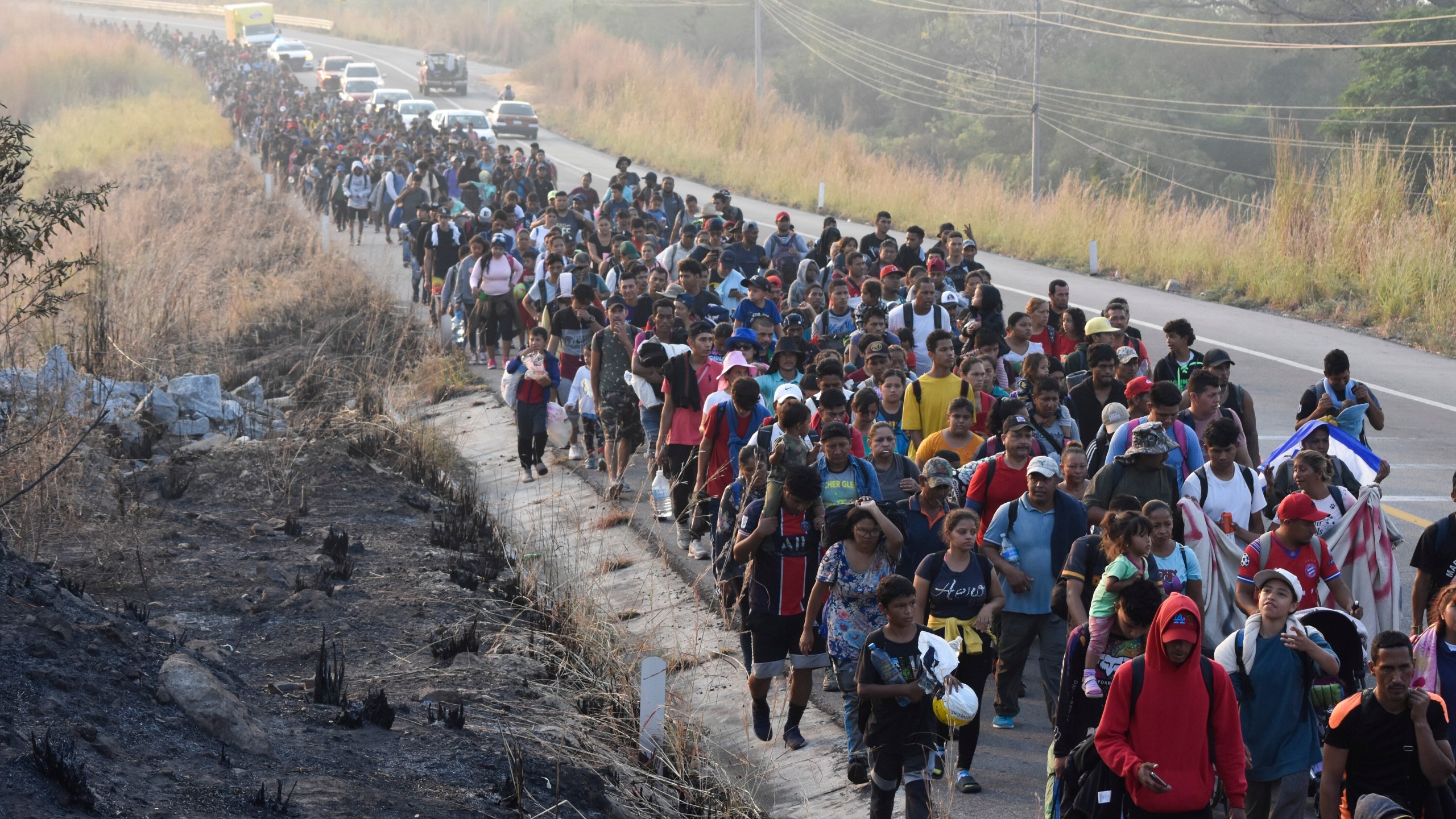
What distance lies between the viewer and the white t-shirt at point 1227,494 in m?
7.80

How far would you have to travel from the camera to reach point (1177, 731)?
17.2ft

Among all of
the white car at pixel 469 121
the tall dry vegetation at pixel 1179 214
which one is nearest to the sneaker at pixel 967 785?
the tall dry vegetation at pixel 1179 214

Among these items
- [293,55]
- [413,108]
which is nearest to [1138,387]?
[413,108]

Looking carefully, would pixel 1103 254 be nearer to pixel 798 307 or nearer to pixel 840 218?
pixel 840 218

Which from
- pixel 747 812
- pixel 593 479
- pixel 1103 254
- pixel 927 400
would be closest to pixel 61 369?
pixel 593 479

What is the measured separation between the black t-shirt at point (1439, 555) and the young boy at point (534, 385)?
25.3ft

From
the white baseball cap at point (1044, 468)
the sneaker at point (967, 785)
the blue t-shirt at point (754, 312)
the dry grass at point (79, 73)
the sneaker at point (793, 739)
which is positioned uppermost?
the white baseball cap at point (1044, 468)

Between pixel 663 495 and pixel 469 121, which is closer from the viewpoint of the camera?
pixel 663 495

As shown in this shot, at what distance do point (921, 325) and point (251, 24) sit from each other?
3073 inches

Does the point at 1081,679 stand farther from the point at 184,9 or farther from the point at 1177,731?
the point at 184,9

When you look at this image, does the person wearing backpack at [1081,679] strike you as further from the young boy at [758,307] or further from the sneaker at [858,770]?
the young boy at [758,307]

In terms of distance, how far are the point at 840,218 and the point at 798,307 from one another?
19.9m

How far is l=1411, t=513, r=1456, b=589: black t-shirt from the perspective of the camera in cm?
718

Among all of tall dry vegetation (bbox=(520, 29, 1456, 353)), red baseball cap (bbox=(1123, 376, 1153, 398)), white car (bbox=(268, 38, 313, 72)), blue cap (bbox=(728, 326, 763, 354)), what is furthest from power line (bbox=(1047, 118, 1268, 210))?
white car (bbox=(268, 38, 313, 72))
